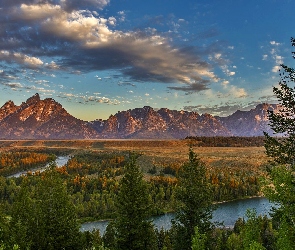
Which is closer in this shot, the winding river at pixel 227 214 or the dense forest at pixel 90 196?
the dense forest at pixel 90 196

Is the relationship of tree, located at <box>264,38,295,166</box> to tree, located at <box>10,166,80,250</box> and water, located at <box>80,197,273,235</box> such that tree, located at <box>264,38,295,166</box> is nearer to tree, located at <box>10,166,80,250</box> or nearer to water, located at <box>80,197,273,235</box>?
tree, located at <box>10,166,80,250</box>

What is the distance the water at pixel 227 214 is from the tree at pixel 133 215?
49099 millimetres

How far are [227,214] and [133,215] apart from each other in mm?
73552

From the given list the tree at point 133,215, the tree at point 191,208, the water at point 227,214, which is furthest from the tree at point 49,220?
the water at point 227,214

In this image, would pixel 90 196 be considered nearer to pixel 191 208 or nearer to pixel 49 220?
pixel 49 220

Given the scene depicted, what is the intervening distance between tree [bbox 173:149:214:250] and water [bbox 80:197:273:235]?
163ft

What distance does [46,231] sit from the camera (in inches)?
1389

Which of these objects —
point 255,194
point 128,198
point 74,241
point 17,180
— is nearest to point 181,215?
point 128,198

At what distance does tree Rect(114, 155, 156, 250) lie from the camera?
3102cm

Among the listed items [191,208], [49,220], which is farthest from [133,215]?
[49,220]

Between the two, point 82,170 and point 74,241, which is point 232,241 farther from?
point 82,170

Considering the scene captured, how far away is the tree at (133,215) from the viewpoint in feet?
102

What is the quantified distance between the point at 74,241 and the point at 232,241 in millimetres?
33851

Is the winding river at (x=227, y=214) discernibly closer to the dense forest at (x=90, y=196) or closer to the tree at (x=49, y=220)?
the dense forest at (x=90, y=196)
